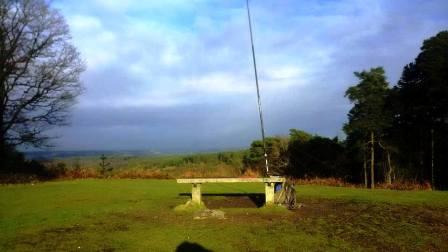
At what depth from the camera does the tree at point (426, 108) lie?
23.5 metres

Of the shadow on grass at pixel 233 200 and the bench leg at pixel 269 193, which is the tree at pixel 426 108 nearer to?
the shadow on grass at pixel 233 200

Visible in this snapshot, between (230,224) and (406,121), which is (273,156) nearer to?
(406,121)

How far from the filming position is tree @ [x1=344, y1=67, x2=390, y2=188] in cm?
2450

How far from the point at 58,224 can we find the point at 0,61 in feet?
61.9

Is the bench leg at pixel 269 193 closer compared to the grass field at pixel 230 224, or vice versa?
the grass field at pixel 230 224

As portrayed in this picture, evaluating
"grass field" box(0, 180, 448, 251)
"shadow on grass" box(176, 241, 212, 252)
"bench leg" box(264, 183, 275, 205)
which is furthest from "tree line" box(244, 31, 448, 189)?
"shadow on grass" box(176, 241, 212, 252)

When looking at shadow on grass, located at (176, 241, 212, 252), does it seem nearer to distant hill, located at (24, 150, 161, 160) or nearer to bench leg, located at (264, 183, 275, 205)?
bench leg, located at (264, 183, 275, 205)

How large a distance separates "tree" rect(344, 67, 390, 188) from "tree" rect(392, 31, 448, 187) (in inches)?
32.3

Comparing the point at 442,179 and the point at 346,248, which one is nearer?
the point at 346,248

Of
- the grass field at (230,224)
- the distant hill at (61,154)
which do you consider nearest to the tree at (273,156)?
the distant hill at (61,154)

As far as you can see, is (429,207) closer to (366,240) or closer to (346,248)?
(366,240)

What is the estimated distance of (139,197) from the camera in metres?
15.8

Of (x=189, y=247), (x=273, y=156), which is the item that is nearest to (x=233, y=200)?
(x=189, y=247)

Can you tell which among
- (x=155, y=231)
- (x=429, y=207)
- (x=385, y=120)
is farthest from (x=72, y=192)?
(x=385, y=120)
